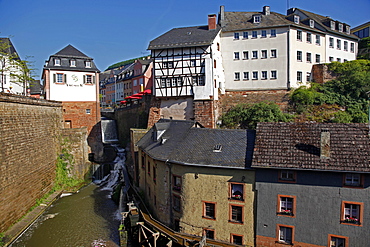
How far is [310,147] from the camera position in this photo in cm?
1285

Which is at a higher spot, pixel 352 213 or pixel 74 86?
pixel 74 86

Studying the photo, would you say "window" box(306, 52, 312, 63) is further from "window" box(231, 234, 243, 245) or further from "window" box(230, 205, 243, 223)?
"window" box(231, 234, 243, 245)

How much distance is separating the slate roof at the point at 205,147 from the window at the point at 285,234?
3006 millimetres

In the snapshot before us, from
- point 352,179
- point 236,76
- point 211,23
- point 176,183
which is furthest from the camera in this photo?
point 236,76

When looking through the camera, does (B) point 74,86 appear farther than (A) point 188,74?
Yes

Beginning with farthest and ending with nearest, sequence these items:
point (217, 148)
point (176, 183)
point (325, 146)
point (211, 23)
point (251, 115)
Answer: point (211, 23) → point (251, 115) → point (176, 183) → point (217, 148) → point (325, 146)

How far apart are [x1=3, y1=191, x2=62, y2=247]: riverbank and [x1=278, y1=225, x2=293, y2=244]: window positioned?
44.8 ft

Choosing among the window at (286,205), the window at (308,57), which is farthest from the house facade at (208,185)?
the window at (308,57)

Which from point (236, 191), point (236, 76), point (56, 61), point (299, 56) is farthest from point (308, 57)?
point (56, 61)

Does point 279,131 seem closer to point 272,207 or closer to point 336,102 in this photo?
point 272,207

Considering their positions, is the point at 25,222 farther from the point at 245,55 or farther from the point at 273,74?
the point at 273,74

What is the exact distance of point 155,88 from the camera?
2842 cm

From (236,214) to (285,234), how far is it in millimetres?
2194

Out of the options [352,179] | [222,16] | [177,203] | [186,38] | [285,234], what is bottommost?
[285,234]
